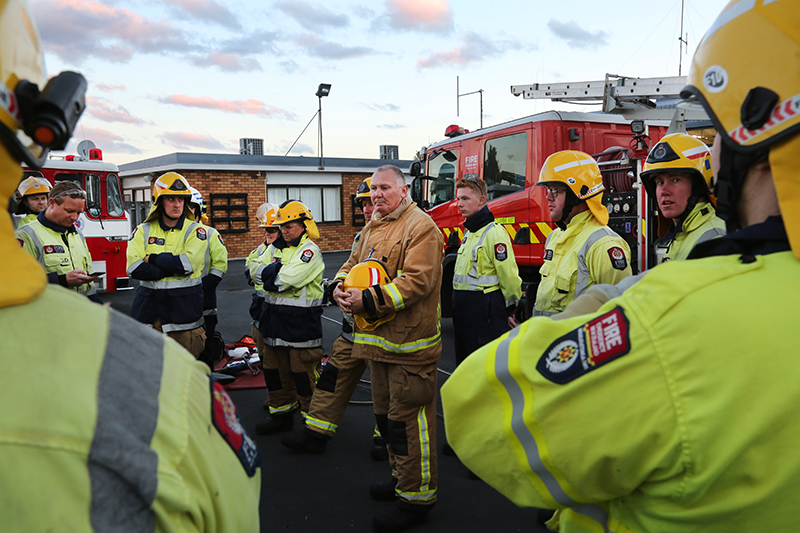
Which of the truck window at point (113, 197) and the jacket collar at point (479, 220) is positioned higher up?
the truck window at point (113, 197)

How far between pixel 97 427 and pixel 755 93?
113cm

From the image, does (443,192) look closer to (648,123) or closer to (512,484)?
(648,123)

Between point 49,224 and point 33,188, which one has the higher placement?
point 33,188

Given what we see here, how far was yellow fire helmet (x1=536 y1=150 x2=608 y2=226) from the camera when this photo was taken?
3549 mm

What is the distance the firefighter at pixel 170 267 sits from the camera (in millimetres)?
4410

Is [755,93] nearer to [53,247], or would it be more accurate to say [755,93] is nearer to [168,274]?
[168,274]

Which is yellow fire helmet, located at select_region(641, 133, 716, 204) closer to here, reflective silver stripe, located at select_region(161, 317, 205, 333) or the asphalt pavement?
the asphalt pavement

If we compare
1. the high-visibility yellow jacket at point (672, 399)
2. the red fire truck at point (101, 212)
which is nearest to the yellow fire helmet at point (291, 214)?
the high-visibility yellow jacket at point (672, 399)

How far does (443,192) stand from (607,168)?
282cm

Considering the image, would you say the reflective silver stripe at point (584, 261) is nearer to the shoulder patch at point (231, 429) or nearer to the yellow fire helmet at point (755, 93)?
the yellow fire helmet at point (755, 93)

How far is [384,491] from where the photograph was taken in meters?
3.45

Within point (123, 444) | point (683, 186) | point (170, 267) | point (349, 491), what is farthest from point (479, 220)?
point (123, 444)

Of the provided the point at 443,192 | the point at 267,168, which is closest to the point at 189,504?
the point at 443,192

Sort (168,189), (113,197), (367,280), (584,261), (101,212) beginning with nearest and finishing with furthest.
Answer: (367,280) → (584,261) → (168,189) → (101,212) → (113,197)
